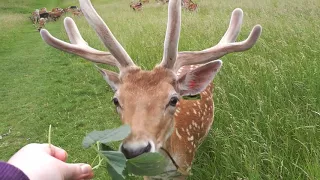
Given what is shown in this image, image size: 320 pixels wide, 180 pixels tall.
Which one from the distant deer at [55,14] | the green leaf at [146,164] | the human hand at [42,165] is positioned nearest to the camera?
the human hand at [42,165]

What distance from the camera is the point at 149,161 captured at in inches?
77.9

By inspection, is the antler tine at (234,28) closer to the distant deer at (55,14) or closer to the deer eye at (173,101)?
the deer eye at (173,101)

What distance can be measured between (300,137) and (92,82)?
6.21 meters

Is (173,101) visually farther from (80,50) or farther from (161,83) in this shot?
(80,50)

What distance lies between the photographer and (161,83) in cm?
284

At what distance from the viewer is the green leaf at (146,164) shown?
195cm

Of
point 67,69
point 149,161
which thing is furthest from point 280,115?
point 67,69

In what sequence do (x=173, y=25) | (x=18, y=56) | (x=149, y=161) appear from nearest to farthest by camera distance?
(x=149, y=161)
(x=173, y=25)
(x=18, y=56)

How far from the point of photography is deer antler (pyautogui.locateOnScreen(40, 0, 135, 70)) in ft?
9.84

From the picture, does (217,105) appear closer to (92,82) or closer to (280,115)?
(280,115)

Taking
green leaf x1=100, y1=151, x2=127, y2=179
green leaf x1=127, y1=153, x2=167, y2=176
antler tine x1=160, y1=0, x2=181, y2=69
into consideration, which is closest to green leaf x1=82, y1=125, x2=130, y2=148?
green leaf x1=100, y1=151, x2=127, y2=179

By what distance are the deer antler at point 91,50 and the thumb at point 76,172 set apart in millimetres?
1615

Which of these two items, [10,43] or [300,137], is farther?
[10,43]

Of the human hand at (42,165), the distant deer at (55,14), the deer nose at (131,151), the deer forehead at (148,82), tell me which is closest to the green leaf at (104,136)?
the human hand at (42,165)
